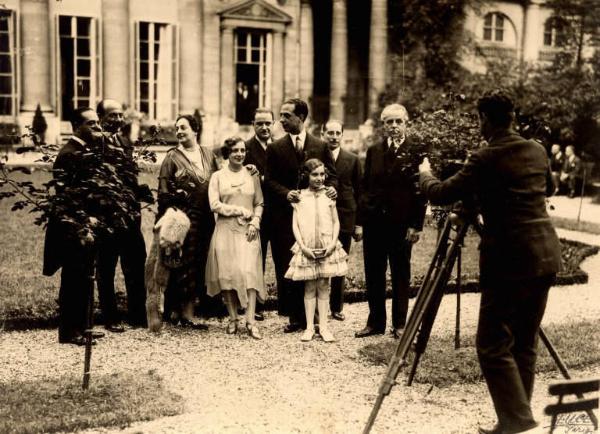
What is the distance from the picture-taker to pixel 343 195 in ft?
26.6

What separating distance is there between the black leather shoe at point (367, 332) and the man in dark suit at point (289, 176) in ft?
1.88

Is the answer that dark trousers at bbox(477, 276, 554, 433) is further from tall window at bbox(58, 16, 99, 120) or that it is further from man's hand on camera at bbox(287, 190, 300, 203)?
tall window at bbox(58, 16, 99, 120)

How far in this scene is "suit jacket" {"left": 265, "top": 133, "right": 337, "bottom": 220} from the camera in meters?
7.59

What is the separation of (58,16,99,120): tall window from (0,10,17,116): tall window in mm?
1298

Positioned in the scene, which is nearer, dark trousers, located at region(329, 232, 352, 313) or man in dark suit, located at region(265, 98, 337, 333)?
man in dark suit, located at region(265, 98, 337, 333)

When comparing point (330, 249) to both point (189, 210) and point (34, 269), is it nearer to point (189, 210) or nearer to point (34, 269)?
point (189, 210)

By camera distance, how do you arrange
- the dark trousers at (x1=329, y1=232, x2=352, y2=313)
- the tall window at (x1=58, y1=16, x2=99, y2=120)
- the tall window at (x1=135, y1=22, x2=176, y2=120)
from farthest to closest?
the tall window at (x1=135, y1=22, x2=176, y2=120), the tall window at (x1=58, y1=16, x2=99, y2=120), the dark trousers at (x1=329, y1=232, x2=352, y2=313)

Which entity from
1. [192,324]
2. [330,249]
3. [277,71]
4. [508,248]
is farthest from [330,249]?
[277,71]

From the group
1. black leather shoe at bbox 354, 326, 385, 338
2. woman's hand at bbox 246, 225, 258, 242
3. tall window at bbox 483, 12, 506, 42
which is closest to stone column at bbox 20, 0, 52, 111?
woman's hand at bbox 246, 225, 258, 242

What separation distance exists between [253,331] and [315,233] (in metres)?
1.09

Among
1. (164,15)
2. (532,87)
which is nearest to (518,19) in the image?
(532,87)

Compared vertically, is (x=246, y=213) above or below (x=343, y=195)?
below

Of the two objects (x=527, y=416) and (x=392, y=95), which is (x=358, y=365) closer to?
(x=527, y=416)

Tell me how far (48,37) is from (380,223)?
15.9 meters
